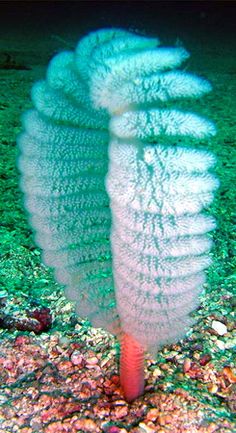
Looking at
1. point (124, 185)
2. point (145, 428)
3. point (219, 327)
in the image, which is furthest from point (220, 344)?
point (124, 185)

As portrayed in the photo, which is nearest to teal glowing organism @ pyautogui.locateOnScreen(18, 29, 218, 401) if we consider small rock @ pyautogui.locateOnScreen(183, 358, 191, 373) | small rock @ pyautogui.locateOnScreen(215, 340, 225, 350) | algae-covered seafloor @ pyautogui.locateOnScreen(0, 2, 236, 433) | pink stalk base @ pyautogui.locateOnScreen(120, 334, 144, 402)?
pink stalk base @ pyautogui.locateOnScreen(120, 334, 144, 402)

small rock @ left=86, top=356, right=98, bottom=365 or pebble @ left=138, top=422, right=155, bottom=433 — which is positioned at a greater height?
small rock @ left=86, top=356, right=98, bottom=365

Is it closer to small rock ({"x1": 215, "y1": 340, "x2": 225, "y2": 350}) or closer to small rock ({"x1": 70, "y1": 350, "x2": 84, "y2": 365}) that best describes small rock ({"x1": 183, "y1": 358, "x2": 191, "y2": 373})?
small rock ({"x1": 215, "y1": 340, "x2": 225, "y2": 350})

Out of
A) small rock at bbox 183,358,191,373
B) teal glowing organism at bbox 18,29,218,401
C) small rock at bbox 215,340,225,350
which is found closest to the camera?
teal glowing organism at bbox 18,29,218,401

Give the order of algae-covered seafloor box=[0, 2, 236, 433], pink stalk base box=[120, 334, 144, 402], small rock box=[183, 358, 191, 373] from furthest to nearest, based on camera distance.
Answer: small rock box=[183, 358, 191, 373]
algae-covered seafloor box=[0, 2, 236, 433]
pink stalk base box=[120, 334, 144, 402]

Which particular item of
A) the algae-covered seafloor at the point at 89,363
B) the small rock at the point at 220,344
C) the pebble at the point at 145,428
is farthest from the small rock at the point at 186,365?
the pebble at the point at 145,428

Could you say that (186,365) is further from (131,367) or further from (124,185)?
(124,185)

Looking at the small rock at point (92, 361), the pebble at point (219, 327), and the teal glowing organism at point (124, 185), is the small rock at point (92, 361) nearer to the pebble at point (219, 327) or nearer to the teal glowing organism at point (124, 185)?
the teal glowing organism at point (124, 185)

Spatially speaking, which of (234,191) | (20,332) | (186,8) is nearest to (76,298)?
(20,332)
